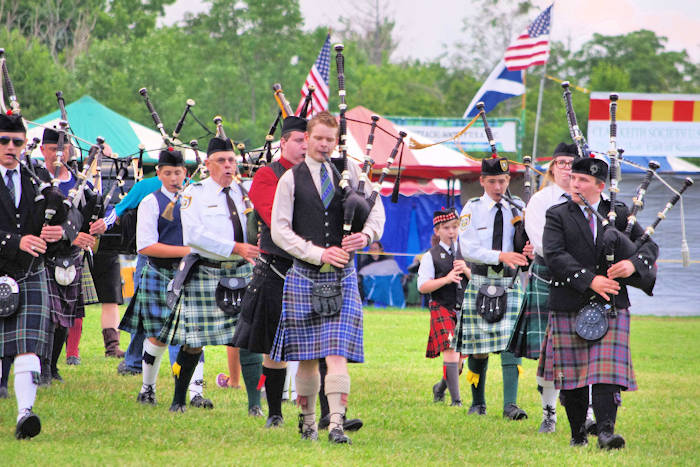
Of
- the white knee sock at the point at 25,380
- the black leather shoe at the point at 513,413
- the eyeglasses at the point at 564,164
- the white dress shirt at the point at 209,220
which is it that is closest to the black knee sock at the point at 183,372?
the white dress shirt at the point at 209,220

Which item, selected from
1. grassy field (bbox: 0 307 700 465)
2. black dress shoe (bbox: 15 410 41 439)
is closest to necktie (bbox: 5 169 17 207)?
black dress shoe (bbox: 15 410 41 439)

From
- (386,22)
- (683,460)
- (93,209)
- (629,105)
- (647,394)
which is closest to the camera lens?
(683,460)

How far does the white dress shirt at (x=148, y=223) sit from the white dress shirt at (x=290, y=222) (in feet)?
6.27

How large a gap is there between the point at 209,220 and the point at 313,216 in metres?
1.33

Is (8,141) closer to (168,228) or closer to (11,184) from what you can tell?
(11,184)

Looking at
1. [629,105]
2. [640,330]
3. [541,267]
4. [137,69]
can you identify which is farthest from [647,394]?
[137,69]

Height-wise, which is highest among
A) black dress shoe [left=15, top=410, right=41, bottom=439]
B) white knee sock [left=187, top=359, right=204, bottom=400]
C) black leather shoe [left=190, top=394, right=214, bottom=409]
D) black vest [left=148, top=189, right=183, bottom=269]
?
black vest [left=148, top=189, right=183, bottom=269]

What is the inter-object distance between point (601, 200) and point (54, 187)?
2.80 metres

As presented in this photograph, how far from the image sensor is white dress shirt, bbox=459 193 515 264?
6716 millimetres

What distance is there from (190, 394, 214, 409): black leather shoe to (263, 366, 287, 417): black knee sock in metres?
1.02

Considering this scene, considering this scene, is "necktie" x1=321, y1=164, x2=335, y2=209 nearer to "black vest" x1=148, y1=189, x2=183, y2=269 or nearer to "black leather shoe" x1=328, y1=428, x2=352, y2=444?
"black leather shoe" x1=328, y1=428, x2=352, y2=444

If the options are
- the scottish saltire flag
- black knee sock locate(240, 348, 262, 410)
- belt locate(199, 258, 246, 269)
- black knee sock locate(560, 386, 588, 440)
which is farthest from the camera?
the scottish saltire flag

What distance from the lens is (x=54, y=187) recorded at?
542cm

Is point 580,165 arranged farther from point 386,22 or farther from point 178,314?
point 386,22
